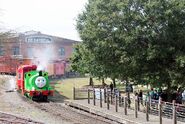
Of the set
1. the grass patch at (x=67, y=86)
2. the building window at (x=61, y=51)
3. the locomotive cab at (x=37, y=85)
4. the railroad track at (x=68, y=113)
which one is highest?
the building window at (x=61, y=51)

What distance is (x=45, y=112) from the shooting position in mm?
24875

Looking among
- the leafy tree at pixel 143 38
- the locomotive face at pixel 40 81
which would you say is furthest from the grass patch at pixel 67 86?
the leafy tree at pixel 143 38

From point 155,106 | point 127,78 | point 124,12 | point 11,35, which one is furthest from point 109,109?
point 11,35

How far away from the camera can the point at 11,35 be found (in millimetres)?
12633

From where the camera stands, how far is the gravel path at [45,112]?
2145 cm

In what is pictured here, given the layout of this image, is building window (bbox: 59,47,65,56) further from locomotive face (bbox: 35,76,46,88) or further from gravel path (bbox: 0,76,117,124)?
locomotive face (bbox: 35,76,46,88)

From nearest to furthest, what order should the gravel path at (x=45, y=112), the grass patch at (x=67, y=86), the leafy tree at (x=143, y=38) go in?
the gravel path at (x=45, y=112)
the leafy tree at (x=143, y=38)
the grass patch at (x=67, y=86)

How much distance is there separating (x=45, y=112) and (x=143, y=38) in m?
7.33

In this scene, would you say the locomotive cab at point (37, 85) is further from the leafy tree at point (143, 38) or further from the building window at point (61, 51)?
the building window at point (61, 51)

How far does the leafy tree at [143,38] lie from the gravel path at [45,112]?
11.7 feet

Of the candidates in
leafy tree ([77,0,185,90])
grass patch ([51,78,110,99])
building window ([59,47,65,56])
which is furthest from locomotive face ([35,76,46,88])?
building window ([59,47,65,56])

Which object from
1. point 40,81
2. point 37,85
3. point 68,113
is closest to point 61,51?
point 40,81

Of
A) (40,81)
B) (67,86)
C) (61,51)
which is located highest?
(61,51)

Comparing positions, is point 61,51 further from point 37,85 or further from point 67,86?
point 37,85
